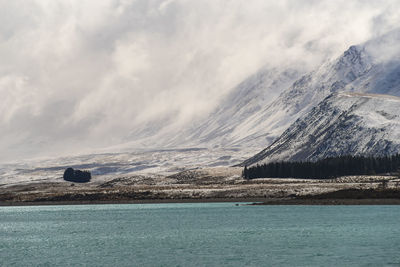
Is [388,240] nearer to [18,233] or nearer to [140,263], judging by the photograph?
[140,263]

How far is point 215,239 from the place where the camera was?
96.0 meters

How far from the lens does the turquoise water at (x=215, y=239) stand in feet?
253

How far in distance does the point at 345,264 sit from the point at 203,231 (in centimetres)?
3879

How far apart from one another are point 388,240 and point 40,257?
41.1m

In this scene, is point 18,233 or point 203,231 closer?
point 203,231

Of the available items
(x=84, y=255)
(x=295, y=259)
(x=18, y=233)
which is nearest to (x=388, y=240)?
(x=295, y=259)

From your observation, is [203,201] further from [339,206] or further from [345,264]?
[345,264]

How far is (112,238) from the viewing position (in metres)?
102

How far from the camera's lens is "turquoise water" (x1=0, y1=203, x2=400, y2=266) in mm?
77125

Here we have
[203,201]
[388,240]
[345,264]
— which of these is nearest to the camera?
[345,264]

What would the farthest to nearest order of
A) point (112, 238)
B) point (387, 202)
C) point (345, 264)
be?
point (387, 202), point (112, 238), point (345, 264)

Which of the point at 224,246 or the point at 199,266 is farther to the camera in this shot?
the point at 224,246

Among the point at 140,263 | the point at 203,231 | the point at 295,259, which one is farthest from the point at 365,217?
the point at 140,263

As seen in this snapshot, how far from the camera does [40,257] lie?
8331 centimetres
